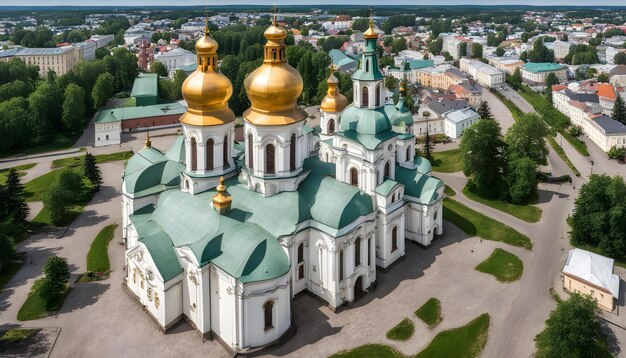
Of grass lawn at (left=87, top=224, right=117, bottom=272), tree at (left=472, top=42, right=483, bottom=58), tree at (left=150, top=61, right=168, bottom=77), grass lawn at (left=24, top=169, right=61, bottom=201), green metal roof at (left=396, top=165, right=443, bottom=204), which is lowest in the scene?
grass lawn at (left=87, top=224, right=117, bottom=272)

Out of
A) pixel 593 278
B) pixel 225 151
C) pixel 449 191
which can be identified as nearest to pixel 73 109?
pixel 225 151

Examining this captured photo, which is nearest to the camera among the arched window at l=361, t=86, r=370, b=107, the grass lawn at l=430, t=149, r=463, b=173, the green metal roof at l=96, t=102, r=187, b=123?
the arched window at l=361, t=86, r=370, b=107

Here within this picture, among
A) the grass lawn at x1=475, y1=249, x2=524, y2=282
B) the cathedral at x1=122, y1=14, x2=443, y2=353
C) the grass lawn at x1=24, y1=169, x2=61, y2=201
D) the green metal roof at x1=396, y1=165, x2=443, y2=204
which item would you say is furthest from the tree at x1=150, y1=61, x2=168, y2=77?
the grass lawn at x1=475, y1=249, x2=524, y2=282

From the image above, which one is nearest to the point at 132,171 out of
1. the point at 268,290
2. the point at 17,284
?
the point at 17,284

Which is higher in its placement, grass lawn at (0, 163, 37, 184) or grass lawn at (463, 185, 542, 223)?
grass lawn at (0, 163, 37, 184)

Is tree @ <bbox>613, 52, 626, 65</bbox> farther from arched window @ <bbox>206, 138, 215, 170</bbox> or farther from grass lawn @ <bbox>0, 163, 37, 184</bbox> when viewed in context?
grass lawn @ <bbox>0, 163, 37, 184</bbox>

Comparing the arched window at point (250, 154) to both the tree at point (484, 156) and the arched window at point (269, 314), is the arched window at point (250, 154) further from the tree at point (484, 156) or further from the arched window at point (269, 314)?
the tree at point (484, 156)

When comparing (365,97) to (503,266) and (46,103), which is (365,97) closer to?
(503,266)

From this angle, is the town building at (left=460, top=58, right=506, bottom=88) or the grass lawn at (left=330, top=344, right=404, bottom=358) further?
the town building at (left=460, top=58, right=506, bottom=88)
